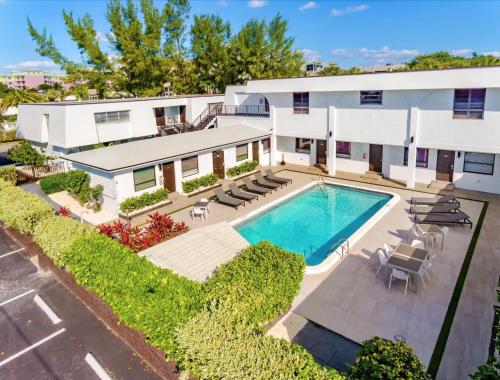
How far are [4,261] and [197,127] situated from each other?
68.3 feet

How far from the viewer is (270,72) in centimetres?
4956

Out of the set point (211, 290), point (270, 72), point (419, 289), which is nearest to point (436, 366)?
point (419, 289)

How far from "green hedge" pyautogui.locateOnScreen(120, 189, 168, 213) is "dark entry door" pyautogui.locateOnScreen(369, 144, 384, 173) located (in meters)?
14.2

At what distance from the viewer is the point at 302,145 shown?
27.9 metres

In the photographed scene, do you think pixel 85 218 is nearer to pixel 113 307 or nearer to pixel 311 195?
pixel 113 307

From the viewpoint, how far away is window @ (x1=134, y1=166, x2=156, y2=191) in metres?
19.9

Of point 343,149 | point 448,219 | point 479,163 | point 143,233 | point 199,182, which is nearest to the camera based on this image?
point 143,233

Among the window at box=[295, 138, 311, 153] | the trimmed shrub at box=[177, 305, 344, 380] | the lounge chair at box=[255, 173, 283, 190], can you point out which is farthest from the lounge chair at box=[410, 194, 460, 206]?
the trimmed shrub at box=[177, 305, 344, 380]

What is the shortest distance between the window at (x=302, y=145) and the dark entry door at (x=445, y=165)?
9.34m

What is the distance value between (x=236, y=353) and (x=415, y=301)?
7043mm

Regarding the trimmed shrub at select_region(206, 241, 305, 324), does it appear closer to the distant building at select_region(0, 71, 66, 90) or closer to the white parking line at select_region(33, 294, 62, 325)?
the white parking line at select_region(33, 294, 62, 325)

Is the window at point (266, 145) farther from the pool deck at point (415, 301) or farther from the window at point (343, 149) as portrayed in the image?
the pool deck at point (415, 301)

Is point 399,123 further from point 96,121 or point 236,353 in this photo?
point 96,121

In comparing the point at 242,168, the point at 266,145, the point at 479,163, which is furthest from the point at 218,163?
the point at 479,163
